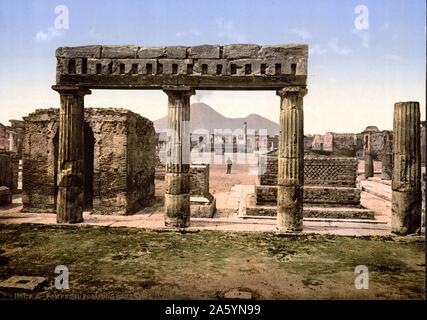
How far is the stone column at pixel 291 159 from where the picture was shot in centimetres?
713

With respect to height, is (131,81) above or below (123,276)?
above

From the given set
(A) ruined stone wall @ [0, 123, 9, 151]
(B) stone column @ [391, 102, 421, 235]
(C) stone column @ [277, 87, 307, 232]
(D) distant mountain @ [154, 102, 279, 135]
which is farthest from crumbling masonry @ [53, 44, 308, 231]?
(D) distant mountain @ [154, 102, 279, 135]

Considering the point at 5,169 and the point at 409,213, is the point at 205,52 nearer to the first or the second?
the point at 409,213

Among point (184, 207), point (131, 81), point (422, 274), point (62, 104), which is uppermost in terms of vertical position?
point (131, 81)

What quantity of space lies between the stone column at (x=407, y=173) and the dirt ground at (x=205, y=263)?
56 cm

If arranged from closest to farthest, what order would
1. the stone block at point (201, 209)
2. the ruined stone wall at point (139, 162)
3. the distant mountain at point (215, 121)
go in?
the stone block at point (201, 209) → the ruined stone wall at point (139, 162) → the distant mountain at point (215, 121)

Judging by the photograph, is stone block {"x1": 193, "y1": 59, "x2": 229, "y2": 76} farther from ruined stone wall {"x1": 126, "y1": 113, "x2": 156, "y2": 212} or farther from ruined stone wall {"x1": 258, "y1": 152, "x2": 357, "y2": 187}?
ruined stone wall {"x1": 258, "y1": 152, "x2": 357, "y2": 187}

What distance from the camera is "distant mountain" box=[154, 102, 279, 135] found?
5802 inches

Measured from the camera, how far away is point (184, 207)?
7562 mm

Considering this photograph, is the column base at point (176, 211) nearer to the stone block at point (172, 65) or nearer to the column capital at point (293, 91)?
the stone block at point (172, 65)

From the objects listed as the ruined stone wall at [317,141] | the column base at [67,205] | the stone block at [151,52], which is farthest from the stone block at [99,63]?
the ruined stone wall at [317,141]

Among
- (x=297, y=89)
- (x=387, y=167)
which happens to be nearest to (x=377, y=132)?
(x=387, y=167)

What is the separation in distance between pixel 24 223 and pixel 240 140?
149ft
